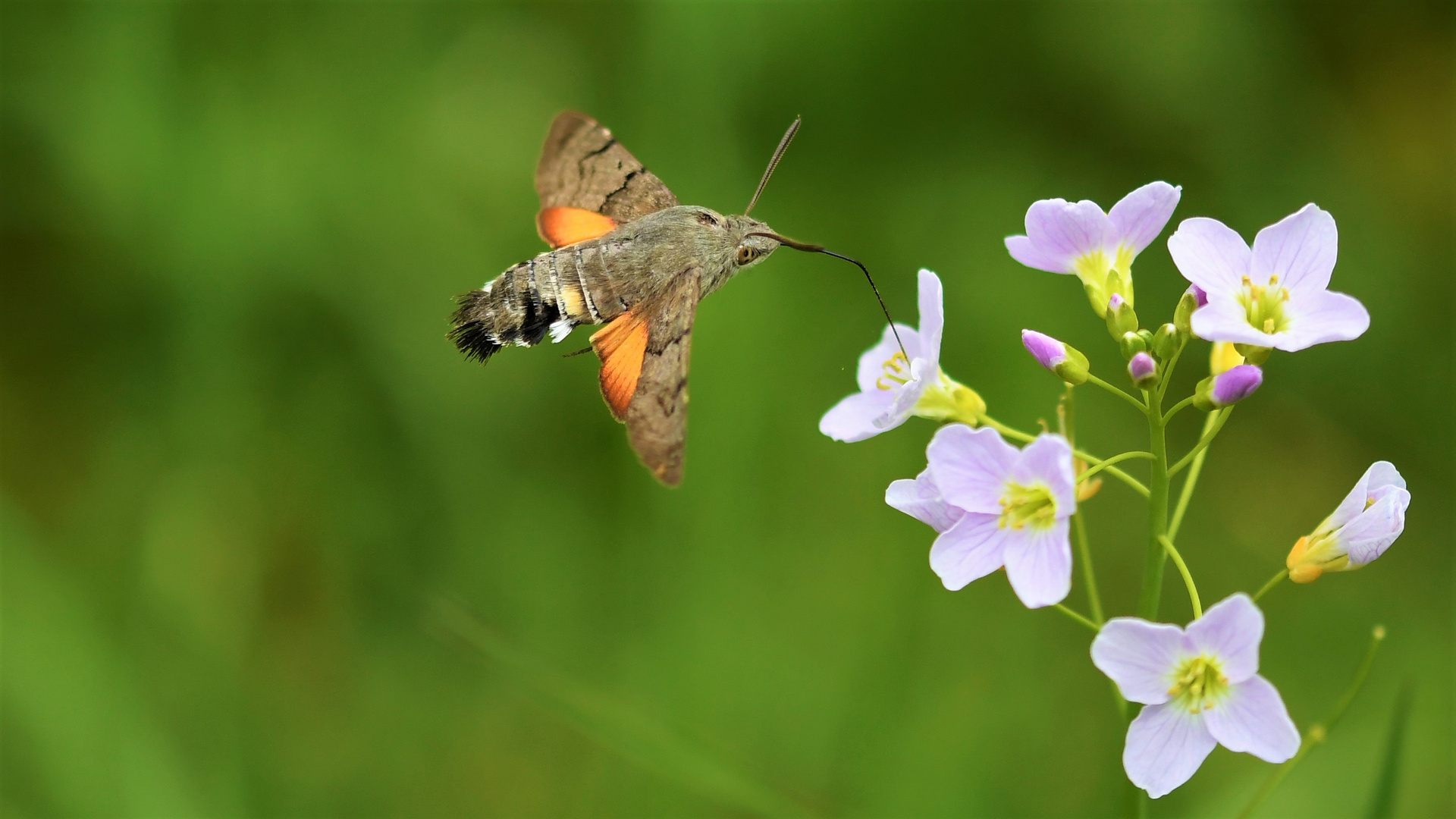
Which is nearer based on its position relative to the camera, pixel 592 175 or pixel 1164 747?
pixel 1164 747

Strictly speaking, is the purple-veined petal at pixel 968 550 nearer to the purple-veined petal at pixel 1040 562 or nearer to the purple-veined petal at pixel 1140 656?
the purple-veined petal at pixel 1040 562

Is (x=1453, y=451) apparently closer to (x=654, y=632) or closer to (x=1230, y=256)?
(x=1230, y=256)

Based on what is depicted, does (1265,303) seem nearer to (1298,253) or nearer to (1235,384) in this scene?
(1298,253)

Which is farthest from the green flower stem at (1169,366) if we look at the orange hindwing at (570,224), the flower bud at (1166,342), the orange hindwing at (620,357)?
the orange hindwing at (570,224)

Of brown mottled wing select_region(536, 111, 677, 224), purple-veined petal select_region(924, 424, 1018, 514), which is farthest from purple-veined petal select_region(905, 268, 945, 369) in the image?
brown mottled wing select_region(536, 111, 677, 224)

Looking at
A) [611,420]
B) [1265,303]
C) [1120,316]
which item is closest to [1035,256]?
[1120,316]

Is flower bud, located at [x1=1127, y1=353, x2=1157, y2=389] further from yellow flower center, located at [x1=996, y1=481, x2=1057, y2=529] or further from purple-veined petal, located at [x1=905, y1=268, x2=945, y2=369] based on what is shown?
purple-veined petal, located at [x1=905, y1=268, x2=945, y2=369]

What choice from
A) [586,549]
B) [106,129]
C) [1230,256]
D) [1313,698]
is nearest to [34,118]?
[106,129]
